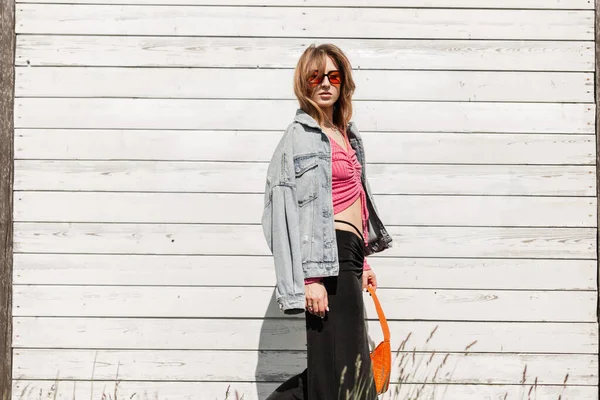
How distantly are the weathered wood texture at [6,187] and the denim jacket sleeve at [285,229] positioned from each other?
170cm

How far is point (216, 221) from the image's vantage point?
4.02 m

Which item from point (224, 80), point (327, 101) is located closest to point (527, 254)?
point (327, 101)

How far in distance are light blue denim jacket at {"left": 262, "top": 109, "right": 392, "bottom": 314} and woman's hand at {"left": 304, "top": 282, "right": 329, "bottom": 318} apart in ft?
0.16

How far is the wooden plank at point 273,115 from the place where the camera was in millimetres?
4023

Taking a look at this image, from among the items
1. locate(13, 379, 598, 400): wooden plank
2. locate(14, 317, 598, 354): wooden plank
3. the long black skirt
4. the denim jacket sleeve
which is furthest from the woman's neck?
locate(13, 379, 598, 400): wooden plank

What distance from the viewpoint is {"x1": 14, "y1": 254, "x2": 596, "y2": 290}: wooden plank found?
13.1 feet

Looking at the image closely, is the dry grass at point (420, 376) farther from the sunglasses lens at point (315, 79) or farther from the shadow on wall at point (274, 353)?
the sunglasses lens at point (315, 79)

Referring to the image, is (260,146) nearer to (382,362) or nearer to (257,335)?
(257,335)

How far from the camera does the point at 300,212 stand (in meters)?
3.01

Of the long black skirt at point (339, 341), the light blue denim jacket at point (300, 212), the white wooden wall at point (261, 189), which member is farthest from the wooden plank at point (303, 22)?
the long black skirt at point (339, 341)

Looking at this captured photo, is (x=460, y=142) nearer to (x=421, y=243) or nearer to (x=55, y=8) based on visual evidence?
(x=421, y=243)

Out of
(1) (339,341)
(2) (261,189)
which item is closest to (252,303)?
(2) (261,189)

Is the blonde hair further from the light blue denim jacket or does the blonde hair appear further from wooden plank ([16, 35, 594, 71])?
wooden plank ([16, 35, 594, 71])

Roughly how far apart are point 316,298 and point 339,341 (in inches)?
8.5
